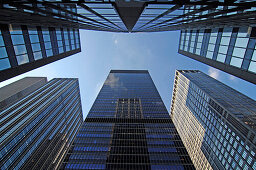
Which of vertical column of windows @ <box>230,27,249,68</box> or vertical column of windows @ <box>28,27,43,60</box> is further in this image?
vertical column of windows @ <box>28,27,43,60</box>

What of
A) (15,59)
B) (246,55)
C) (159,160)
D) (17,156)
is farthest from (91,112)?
(246,55)

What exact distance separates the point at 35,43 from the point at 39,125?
62622 millimetres

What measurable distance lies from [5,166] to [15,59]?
5018cm

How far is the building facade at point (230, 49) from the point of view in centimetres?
1839

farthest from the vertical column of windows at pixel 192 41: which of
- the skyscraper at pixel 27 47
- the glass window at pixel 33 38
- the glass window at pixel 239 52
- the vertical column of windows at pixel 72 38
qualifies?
the glass window at pixel 33 38

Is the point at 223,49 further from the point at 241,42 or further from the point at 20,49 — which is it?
the point at 20,49

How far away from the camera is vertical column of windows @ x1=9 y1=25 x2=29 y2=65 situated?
20028mm

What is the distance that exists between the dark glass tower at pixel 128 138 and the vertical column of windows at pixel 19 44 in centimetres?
4567

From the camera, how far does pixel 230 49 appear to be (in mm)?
22234

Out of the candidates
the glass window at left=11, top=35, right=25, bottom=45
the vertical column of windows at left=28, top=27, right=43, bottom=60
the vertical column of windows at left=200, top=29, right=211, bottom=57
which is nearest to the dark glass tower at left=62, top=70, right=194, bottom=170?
the vertical column of windows at left=200, top=29, right=211, bottom=57

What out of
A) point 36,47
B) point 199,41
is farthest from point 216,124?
point 36,47

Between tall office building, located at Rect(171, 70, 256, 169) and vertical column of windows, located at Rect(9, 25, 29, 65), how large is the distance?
224ft

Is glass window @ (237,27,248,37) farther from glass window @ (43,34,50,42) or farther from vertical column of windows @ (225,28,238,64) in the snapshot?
glass window @ (43,34,50,42)

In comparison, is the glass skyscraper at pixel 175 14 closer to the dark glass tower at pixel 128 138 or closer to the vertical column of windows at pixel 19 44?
the vertical column of windows at pixel 19 44
